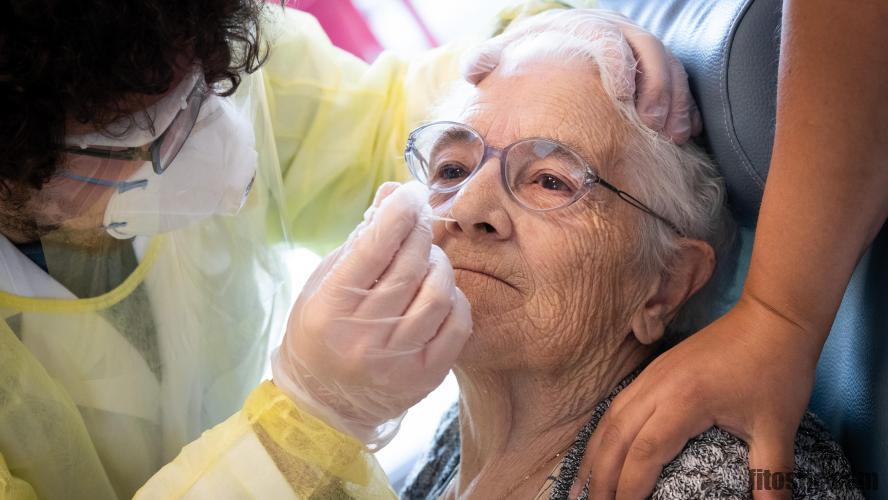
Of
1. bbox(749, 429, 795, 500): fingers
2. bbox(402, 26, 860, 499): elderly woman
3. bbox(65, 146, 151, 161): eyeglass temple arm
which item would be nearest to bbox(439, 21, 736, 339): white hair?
bbox(402, 26, 860, 499): elderly woman

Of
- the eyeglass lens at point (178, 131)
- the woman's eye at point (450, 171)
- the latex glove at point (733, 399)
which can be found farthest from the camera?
the woman's eye at point (450, 171)

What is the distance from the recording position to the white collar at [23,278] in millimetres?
1257

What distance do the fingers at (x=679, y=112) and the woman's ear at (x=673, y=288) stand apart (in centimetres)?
18

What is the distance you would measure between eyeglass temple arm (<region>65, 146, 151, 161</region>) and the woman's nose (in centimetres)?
46

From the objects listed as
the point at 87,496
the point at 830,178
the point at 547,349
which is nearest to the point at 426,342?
the point at 547,349

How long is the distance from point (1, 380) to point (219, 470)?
39 cm

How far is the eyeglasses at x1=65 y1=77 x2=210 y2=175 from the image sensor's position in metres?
1.13

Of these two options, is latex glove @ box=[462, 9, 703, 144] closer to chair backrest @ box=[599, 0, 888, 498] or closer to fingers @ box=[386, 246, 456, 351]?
chair backrest @ box=[599, 0, 888, 498]

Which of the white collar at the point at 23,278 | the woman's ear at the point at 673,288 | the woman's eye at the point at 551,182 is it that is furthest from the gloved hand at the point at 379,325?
the white collar at the point at 23,278

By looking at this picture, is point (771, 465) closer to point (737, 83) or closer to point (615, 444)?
point (615, 444)

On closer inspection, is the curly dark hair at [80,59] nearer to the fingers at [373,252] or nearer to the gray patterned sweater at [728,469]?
the fingers at [373,252]

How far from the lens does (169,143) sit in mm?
1176

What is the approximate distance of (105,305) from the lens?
1.37m

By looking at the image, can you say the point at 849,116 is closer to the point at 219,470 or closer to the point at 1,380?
the point at 219,470
